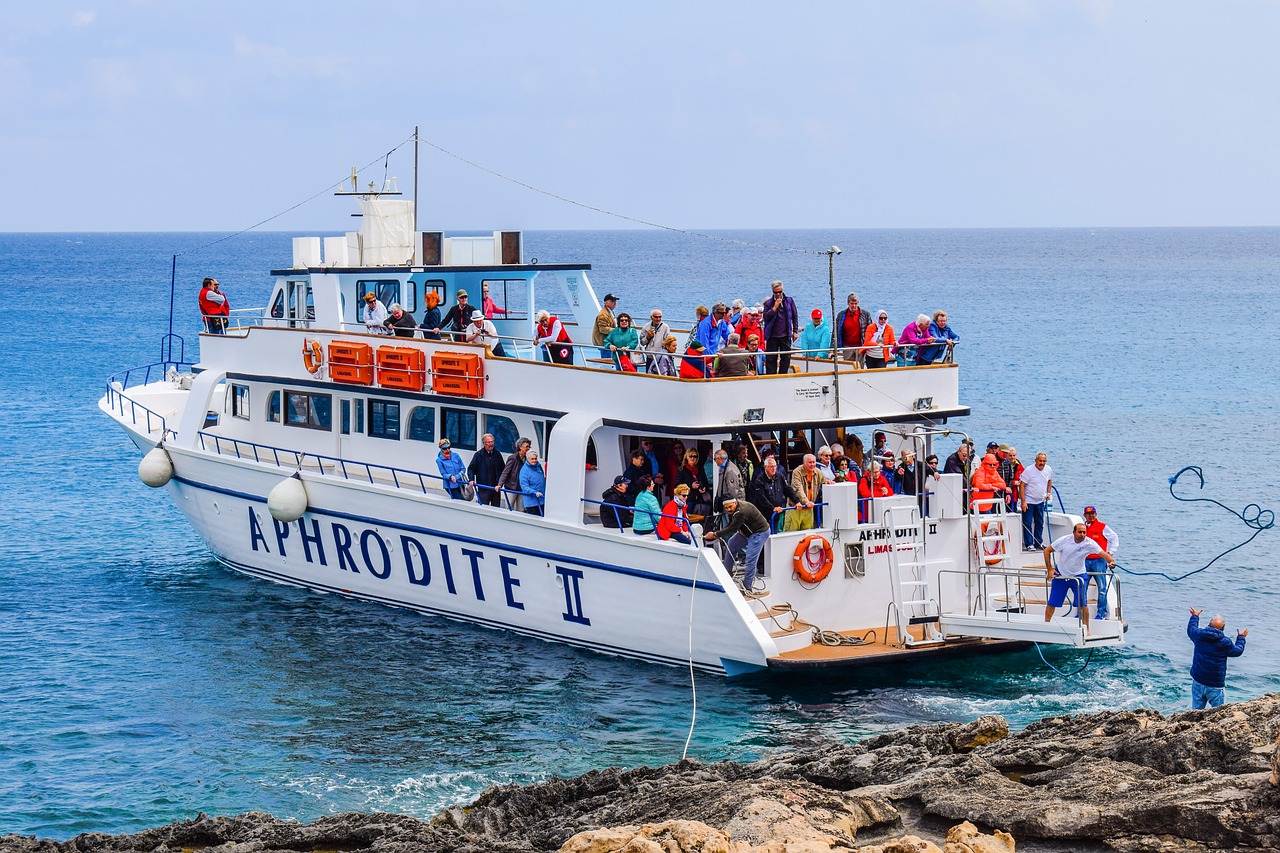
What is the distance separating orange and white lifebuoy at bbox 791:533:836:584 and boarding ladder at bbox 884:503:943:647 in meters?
0.76

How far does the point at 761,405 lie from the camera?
17188 millimetres

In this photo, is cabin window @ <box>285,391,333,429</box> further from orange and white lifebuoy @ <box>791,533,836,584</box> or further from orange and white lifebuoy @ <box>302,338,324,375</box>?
orange and white lifebuoy @ <box>791,533,836,584</box>

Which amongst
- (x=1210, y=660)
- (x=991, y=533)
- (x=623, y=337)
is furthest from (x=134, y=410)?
(x=1210, y=660)

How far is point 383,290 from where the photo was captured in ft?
72.3

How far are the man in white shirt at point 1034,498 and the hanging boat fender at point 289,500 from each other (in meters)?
9.84

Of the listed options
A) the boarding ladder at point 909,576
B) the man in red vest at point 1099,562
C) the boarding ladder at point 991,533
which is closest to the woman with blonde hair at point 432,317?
the boarding ladder at point 909,576

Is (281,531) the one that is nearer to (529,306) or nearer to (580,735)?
(529,306)

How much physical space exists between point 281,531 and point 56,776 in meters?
6.61

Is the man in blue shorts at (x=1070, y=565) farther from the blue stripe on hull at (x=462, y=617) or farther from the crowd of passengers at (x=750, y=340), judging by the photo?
the blue stripe on hull at (x=462, y=617)

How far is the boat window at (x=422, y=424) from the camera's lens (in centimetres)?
2052

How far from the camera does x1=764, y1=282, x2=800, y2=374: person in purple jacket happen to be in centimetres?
1788

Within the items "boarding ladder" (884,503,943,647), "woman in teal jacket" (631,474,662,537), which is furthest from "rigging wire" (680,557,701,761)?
"boarding ladder" (884,503,943,647)

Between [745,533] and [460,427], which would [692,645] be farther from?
[460,427]

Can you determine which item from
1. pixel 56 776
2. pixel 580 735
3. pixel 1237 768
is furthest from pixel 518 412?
pixel 1237 768
